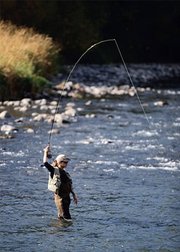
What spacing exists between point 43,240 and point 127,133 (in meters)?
9.75

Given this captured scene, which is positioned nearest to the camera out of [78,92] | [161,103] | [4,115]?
[4,115]

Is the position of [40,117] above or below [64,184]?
below

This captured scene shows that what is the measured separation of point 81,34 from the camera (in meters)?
46.6

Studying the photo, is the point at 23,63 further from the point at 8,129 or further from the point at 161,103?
the point at 8,129

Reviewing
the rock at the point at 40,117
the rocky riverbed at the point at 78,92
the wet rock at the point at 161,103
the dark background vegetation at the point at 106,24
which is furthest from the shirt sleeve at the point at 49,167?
the dark background vegetation at the point at 106,24

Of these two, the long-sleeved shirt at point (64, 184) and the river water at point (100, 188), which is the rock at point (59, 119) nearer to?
the river water at point (100, 188)

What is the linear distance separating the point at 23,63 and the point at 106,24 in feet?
102

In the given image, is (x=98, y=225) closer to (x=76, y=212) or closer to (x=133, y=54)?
(x=76, y=212)

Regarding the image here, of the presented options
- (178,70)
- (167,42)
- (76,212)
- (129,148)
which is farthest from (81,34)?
(76,212)

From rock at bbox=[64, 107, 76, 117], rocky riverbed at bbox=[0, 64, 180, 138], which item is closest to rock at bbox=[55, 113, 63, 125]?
rocky riverbed at bbox=[0, 64, 180, 138]

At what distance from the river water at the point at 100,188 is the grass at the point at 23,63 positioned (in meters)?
4.18

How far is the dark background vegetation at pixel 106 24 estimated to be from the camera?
138ft

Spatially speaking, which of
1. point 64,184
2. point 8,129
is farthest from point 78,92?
point 64,184

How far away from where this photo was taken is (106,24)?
56344mm
